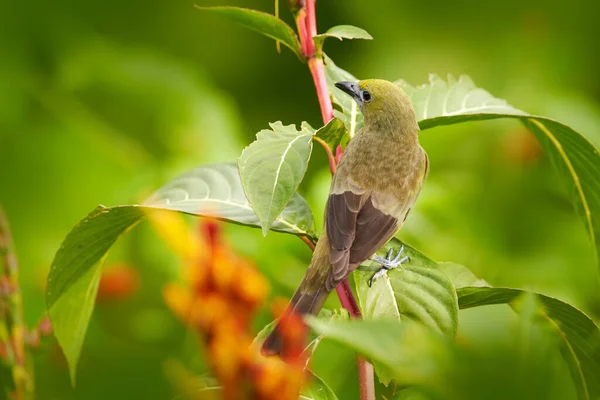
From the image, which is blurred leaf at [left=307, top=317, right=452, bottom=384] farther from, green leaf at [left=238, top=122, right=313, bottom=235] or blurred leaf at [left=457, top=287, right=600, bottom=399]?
blurred leaf at [left=457, top=287, right=600, bottom=399]

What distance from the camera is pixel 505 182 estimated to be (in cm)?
195

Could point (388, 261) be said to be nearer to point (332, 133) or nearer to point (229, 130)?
point (332, 133)

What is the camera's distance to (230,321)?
1.86 feet

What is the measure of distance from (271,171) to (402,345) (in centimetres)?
36

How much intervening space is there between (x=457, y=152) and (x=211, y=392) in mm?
1520

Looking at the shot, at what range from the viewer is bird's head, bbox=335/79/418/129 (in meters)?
1.12

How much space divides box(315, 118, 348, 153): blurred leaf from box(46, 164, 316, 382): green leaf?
0.08 metres

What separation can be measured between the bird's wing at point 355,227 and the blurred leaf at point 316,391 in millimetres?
132

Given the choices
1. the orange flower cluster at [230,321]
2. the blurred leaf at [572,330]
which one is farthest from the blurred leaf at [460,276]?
the orange flower cluster at [230,321]

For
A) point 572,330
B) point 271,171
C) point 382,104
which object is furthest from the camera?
point 382,104

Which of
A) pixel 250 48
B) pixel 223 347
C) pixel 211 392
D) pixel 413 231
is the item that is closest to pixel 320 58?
pixel 211 392

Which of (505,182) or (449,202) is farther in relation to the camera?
(505,182)

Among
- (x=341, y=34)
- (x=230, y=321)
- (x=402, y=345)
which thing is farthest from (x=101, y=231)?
(x=402, y=345)

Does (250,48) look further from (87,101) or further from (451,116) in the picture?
(451,116)
